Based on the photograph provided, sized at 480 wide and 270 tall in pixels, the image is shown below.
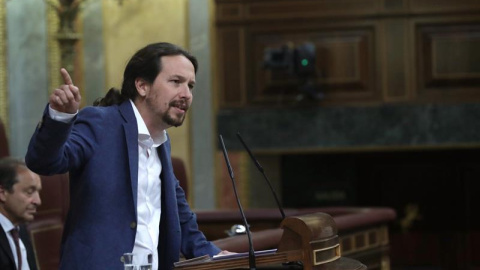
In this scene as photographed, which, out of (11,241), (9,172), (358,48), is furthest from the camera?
(358,48)

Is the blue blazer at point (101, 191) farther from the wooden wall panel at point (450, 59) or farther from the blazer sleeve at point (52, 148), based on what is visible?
the wooden wall panel at point (450, 59)

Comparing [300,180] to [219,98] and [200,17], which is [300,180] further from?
[200,17]

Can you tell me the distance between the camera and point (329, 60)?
368 inches

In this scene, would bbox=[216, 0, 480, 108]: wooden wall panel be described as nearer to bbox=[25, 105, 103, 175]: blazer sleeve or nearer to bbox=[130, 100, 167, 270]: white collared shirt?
bbox=[130, 100, 167, 270]: white collared shirt

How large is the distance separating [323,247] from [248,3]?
7.10 m

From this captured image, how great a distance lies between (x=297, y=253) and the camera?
251 centimetres

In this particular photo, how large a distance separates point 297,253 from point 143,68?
2.00 feet

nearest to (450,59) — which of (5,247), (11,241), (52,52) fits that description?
(52,52)

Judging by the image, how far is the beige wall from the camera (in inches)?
381

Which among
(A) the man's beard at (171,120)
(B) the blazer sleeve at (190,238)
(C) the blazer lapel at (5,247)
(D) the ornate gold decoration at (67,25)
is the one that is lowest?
(C) the blazer lapel at (5,247)

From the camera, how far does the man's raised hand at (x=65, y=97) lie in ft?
7.64

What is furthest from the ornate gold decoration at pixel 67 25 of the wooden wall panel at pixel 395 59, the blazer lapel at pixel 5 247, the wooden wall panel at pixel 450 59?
the blazer lapel at pixel 5 247

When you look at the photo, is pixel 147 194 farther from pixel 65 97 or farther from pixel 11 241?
pixel 11 241

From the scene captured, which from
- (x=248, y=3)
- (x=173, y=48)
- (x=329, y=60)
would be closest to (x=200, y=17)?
(x=248, y=3)
